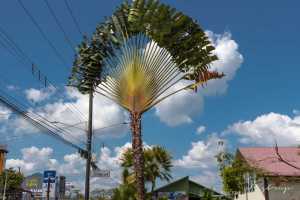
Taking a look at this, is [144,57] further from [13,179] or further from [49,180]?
[13,179]

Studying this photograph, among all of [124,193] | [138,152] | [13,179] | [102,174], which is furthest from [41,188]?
[138,152]

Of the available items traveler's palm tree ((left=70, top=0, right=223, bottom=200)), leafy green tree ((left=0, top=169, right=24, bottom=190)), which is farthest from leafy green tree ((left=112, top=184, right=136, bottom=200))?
leafy green tree ((left=0, top=169, right=24, bottom=190))

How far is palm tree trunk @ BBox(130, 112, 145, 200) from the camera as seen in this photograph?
12250mm

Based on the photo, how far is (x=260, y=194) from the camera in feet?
97.4

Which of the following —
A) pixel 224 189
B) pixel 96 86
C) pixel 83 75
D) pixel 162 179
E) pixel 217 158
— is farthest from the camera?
pixel 162 179

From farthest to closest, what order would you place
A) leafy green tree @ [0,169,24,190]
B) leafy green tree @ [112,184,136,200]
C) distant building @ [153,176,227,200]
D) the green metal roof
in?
leafy green tree @ [0,169,24,190]
the green metal roof
distant building @ [153,176,227,200]
leafy green tree @ [112,184,136,200]

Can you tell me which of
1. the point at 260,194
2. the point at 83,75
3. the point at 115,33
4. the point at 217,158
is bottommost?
the point at 260,194

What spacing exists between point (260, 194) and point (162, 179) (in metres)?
16.2

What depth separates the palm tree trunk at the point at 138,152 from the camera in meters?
12.2

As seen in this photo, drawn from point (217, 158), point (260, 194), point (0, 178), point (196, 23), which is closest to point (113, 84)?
point (196, 23)

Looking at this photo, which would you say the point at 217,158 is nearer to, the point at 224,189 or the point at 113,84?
the point at 224,189

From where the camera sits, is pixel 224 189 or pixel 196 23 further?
pixel 224 189

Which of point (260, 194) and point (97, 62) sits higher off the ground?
point (97, 62)

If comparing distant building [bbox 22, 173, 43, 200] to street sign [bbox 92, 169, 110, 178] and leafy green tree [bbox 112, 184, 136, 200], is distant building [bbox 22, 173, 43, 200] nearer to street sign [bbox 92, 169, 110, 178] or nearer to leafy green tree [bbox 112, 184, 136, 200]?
leafy green tree [bbox 112, 184, 136, 200]
